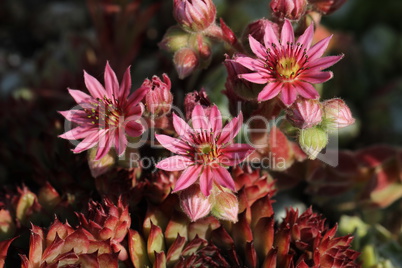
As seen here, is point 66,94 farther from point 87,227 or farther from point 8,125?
point 87,227

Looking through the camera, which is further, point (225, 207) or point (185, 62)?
point (185, 62)

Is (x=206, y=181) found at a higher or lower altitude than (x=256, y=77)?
lower

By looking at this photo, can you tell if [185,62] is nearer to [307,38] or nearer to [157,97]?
[157,97]

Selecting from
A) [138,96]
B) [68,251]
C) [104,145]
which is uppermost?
[138,96]

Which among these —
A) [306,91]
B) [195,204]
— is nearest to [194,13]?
[306,91]

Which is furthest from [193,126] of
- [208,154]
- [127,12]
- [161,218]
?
[127,12]

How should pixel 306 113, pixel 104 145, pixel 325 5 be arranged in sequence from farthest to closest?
pixel 325 5
pixel 104 145
pixel 306 113

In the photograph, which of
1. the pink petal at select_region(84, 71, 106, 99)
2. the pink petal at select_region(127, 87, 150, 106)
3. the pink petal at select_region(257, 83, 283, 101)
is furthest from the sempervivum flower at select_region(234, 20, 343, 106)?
the pink petal at select_region(84, 71, 106, 99)
